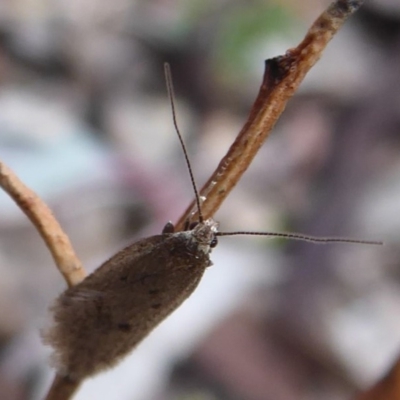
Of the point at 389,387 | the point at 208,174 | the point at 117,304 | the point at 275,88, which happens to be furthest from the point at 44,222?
the point at 208,174

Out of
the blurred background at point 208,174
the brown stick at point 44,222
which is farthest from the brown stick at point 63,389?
the blurred background at point 208,174

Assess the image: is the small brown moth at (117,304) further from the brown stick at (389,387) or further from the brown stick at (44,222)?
the brown stick at (389,387)

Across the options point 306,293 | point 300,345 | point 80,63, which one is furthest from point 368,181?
point 80,63

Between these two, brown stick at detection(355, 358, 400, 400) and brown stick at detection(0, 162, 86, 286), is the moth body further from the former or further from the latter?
brown stick at detection(355, 358, 400, 400)

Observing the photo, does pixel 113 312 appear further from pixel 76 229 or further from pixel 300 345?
pixel 76 229

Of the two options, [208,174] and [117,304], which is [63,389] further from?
[208,174]

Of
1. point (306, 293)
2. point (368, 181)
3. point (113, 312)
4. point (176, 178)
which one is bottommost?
point (113, 312)

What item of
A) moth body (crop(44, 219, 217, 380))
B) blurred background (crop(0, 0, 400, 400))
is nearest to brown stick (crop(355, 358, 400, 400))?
moth body (crop(44, 219, 217, 380))
